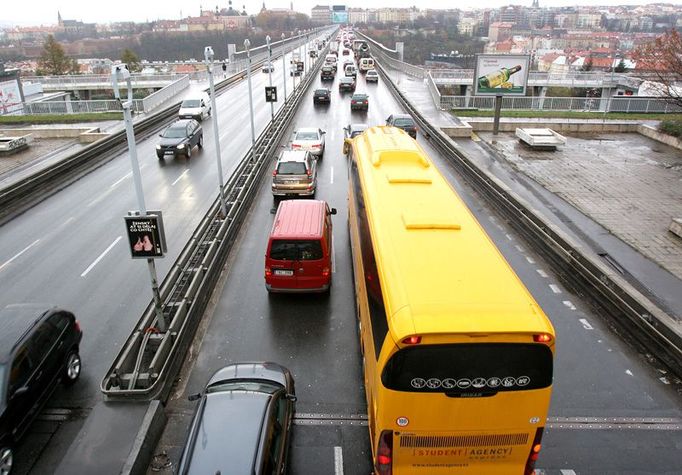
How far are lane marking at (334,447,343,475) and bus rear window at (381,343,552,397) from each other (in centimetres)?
237

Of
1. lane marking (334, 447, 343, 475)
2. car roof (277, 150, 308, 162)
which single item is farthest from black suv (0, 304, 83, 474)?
car roof (277, 150, 308, 162)

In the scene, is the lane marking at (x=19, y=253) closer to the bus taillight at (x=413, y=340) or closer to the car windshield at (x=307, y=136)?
the bus taillight at (x=413, y=340)

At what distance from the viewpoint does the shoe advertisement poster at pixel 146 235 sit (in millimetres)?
8508

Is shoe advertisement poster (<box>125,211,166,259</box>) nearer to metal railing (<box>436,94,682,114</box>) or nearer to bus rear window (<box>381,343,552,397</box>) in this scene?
bus rear window (<box>381,343,552,397</box>)

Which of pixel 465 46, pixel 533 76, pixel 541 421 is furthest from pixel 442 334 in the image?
pixel 465 46

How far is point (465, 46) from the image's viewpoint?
185 metres

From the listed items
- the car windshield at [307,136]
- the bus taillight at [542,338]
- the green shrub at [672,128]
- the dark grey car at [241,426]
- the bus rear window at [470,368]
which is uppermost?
the bus taillight at [542,338]

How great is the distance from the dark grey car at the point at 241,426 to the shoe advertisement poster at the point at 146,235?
104 inches

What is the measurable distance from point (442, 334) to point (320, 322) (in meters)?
5.81

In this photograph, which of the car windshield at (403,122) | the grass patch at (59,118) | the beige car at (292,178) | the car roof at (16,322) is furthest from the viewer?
the grass patch at (59,118)

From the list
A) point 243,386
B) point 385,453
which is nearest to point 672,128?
point 385,453

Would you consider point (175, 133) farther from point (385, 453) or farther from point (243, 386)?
point (385, 453)

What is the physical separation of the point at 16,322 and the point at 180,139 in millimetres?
17924

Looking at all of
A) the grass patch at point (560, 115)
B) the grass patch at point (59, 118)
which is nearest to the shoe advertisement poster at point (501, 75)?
the grass patch at point (560, 115)
